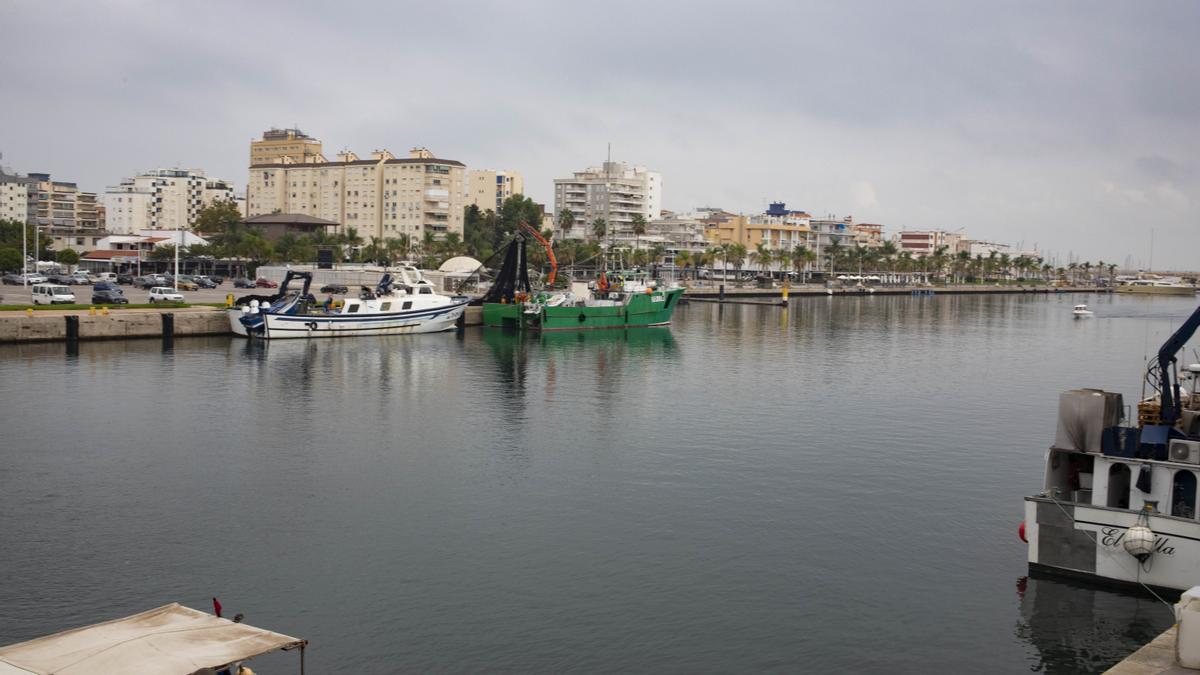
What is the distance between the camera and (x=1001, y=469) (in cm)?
3103

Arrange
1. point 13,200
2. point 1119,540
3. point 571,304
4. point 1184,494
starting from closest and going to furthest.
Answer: point 1119,540
point 1184,494
point 571,304
point 13,200

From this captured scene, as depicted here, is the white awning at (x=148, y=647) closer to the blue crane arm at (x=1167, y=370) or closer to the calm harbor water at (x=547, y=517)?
the calm harbor water at (x=547, y=517)

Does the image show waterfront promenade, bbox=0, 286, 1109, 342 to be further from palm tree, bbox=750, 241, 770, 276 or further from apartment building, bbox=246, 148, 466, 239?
palm tree, bbox=750, 241, 770, 276

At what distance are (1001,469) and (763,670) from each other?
16915 millimetres

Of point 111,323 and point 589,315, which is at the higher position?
point 589,315

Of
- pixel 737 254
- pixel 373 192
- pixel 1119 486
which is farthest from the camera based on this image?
pixel 737 254

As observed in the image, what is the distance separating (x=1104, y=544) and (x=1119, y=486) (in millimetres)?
1307

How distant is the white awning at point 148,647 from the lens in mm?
11922

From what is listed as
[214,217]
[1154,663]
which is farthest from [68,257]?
[1154,663]

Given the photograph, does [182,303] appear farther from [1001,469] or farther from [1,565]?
[1001,469]

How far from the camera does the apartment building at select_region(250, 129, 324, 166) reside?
17775 cm

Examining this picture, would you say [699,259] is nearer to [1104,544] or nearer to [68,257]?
[68,257]

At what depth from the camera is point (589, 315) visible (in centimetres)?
8044

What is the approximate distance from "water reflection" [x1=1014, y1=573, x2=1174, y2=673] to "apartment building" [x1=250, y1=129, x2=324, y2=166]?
16453 centimetres
